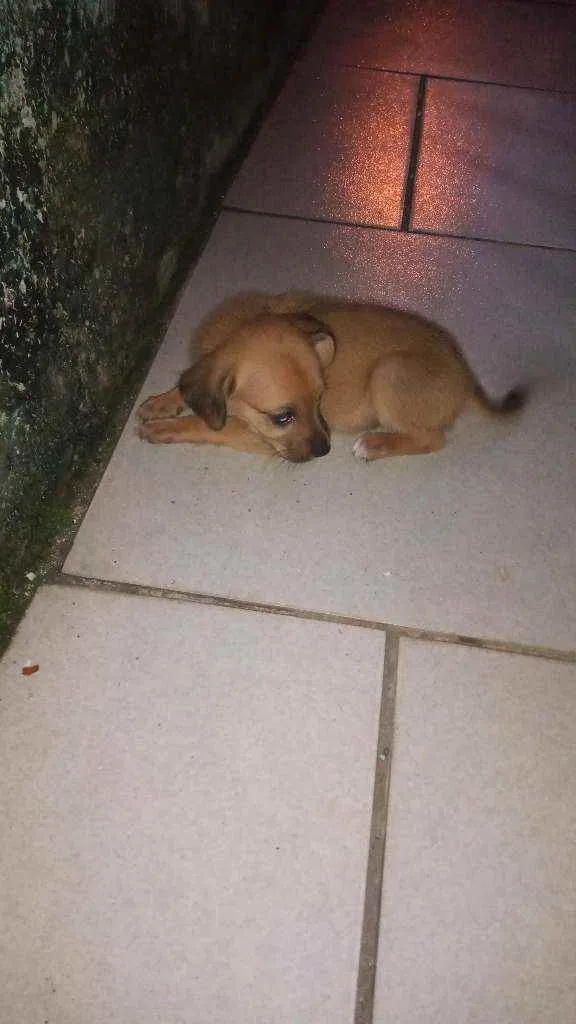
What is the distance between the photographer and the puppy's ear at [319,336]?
1901 mm

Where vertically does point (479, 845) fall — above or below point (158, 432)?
below

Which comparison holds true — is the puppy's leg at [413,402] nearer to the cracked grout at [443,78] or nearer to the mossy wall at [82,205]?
the mossy wall at [82,205]

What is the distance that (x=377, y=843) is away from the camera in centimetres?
151

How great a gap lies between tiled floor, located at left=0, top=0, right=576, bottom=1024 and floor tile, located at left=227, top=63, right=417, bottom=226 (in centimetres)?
47

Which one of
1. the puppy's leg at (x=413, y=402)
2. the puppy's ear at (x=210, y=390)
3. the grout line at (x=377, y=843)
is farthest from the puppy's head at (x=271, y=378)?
the grout line at (x=377, y=843)

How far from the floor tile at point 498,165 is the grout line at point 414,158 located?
0.03 meters

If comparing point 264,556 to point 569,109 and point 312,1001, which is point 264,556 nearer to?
point 312,1001

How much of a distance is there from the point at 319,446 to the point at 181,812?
3.60 feet

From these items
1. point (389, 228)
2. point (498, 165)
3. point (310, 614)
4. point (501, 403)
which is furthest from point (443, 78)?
point (310, 614)

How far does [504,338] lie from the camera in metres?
2.55

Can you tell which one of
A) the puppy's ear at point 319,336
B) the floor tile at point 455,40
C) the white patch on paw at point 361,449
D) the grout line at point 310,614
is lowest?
the grout line at point 310,614

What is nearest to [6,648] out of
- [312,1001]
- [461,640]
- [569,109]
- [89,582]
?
[89,582]

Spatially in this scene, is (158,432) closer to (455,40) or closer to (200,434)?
(200,434)

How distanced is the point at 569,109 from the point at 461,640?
3457 millimetres
